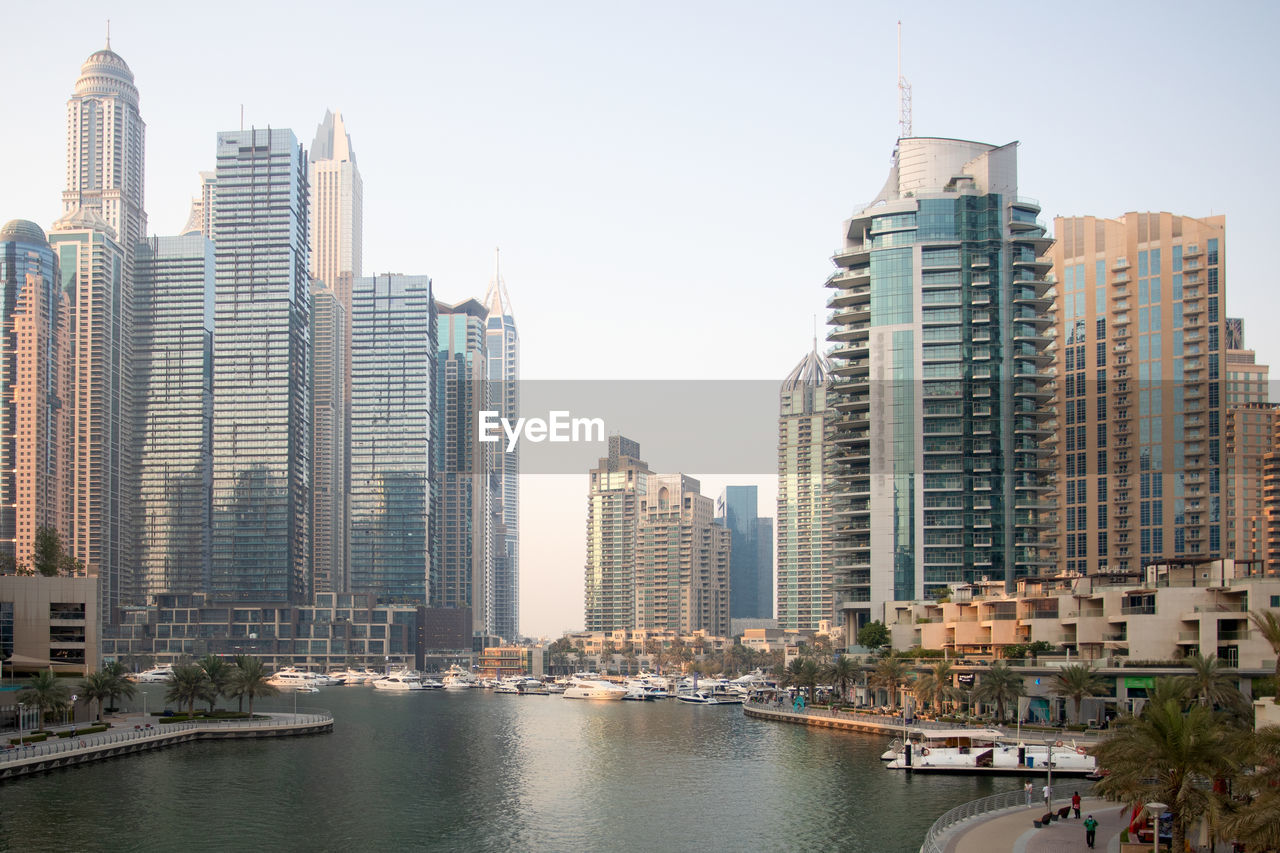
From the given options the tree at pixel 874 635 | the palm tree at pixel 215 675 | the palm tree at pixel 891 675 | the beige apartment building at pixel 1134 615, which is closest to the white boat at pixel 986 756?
the beige apartment building at pixel 1134 615

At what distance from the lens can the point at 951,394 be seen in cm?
16838

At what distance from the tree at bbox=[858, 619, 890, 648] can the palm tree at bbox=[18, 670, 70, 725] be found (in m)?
93.5

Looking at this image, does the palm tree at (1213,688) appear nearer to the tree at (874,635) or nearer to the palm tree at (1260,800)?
the palm tree at (1260,800)

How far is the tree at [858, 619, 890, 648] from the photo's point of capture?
519 ft

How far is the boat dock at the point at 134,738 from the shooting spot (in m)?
91.5

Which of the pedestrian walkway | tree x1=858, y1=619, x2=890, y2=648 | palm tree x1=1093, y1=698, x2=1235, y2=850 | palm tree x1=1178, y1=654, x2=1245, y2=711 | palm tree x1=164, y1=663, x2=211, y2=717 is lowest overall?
palm tree x1=164, y1=663, x2=211, y2=717

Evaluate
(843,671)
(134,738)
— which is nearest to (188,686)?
(134,738)

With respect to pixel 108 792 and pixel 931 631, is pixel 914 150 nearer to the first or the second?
pixel 931 631

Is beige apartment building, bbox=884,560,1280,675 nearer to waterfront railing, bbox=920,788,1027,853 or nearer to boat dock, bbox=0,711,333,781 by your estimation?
waterfront railing, bbox=920,788,1027,853

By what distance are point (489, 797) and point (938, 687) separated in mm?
53900

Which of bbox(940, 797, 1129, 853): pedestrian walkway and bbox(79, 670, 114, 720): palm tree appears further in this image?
bbox(79, 670, 114, 720): palm tree

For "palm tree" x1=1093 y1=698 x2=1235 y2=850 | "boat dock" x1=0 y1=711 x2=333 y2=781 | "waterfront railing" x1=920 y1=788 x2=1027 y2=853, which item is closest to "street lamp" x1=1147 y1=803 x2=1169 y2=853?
"palm tree" x1=1093 y1=698 x2=1235 y2=850

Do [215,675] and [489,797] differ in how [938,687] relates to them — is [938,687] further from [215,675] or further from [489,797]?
[215,675]

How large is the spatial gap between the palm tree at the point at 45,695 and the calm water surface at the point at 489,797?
384 inches
